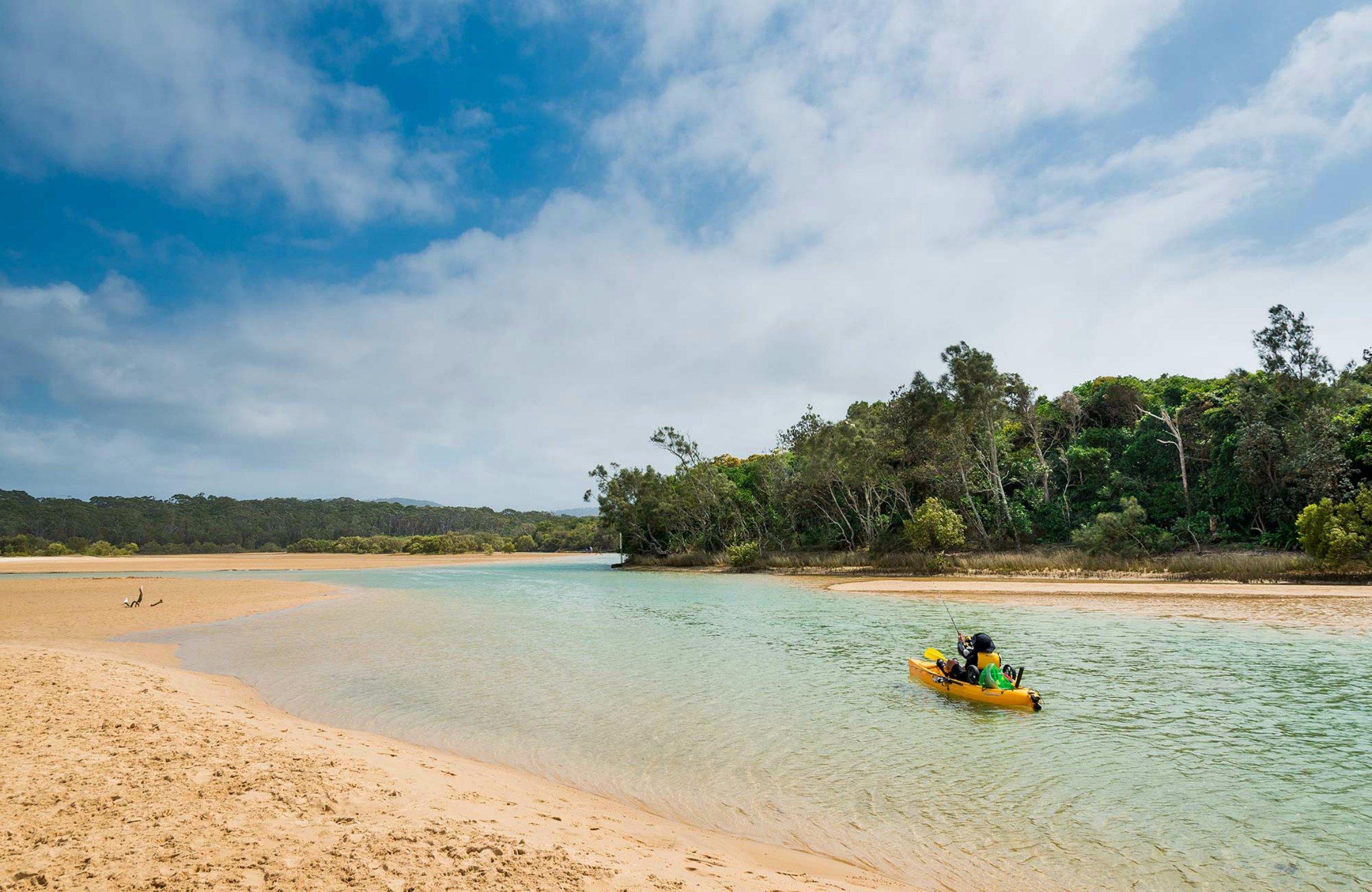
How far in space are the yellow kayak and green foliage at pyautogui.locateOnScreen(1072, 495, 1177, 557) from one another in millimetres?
31170

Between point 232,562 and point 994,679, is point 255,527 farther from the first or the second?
point 994,679

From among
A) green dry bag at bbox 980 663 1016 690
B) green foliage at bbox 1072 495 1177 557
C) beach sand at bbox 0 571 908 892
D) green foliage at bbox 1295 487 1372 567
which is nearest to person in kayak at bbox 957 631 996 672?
green dry bag at bbox 980 663 1016 690

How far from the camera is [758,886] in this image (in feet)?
15.5

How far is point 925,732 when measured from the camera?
9930 mm

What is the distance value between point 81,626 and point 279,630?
634cm

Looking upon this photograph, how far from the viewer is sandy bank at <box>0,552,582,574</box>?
6694 cm

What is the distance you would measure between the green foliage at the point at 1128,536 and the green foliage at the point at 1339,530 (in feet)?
29.5

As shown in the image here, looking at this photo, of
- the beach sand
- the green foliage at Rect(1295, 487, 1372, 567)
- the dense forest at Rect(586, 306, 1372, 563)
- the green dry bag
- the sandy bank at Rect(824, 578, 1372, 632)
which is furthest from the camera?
the dense forest at Rect(586, 306, 1372, 563)

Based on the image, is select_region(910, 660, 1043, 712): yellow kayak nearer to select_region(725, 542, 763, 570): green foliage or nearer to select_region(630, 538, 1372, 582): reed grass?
select_region(630, 538, 1372, 582): reed grass

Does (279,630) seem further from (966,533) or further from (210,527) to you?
(210,527)

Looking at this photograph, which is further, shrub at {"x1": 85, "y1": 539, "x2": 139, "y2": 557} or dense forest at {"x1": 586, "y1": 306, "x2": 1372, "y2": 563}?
shrub at {"x1": 85, "y1": 539, "x2": 139, "y2": 557}

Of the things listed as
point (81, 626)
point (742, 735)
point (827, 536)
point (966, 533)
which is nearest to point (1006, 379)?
point (966, 533)

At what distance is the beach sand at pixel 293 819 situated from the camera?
169 inches

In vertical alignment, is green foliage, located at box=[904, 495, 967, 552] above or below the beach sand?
above
